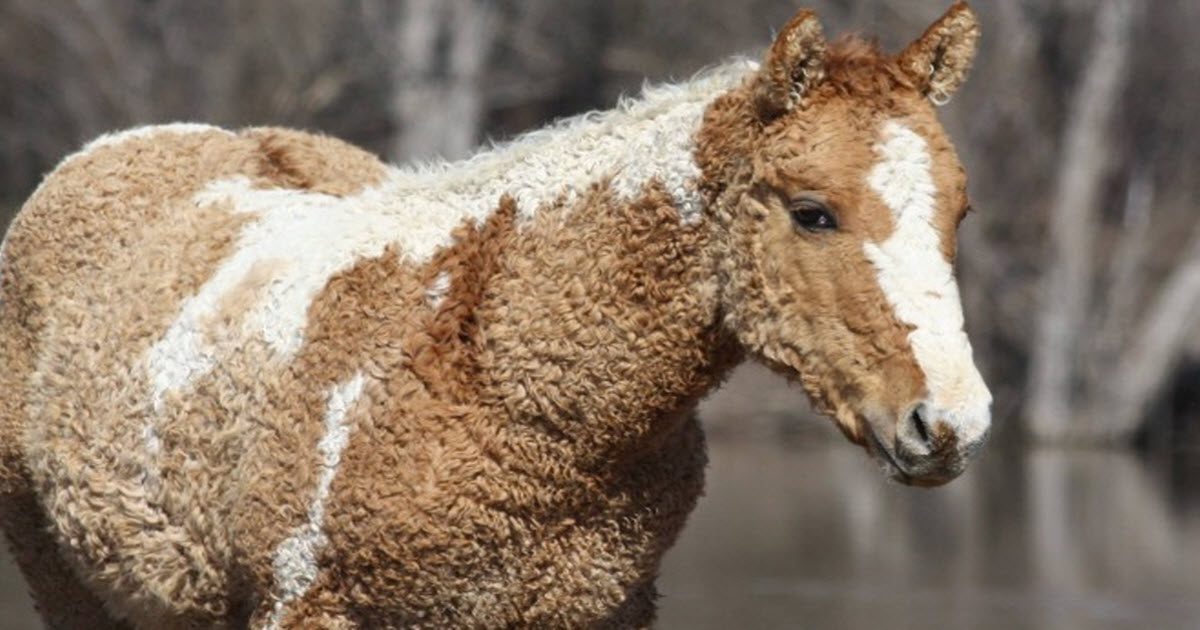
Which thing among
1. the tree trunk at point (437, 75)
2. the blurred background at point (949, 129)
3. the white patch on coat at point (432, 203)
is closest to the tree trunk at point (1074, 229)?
the blurred background at point (949, 129)

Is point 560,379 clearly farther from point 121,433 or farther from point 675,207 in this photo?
point 121,433

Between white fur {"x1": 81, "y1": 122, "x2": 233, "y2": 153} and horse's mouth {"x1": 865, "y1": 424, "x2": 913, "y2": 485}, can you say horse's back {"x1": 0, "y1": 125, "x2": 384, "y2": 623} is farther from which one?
horse's mouth {"x1": 865, "y1": 424, "x2": 913, "y2": 485}

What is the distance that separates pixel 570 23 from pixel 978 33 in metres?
20.1

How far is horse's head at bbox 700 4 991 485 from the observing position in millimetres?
3814

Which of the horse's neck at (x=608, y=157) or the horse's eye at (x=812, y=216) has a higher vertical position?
the horse's neck at (x=608, y=157)

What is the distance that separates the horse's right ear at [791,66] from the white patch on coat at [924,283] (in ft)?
0.61

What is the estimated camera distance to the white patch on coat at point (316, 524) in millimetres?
4473

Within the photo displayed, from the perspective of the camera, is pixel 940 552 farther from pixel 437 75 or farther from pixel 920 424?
pixel 437 75

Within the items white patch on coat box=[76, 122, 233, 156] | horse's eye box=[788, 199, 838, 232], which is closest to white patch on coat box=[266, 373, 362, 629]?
horse's eye box=[788, 199, 838, 232]

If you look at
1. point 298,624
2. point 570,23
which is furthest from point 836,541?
point 570,23

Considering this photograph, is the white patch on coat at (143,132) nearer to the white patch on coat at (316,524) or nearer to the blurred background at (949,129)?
the white patch on coat at (316,524)

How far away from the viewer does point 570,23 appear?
2420 centimetres

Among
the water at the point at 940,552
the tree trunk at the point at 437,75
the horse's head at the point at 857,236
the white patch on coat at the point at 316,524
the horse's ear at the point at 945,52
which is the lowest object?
the white patch on coat at the point at 316,524

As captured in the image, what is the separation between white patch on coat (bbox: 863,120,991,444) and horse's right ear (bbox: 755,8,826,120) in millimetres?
186
